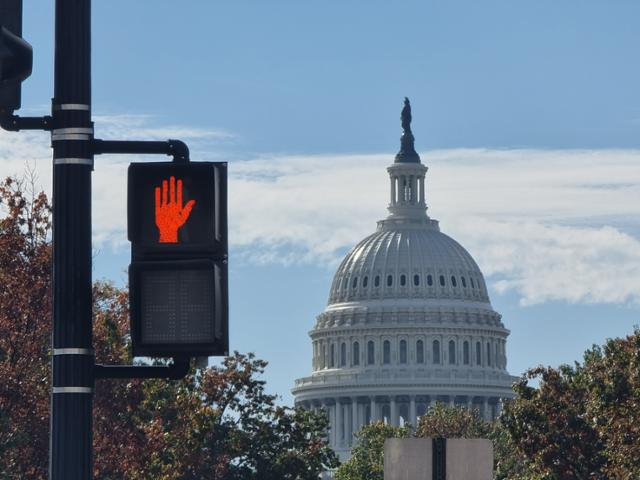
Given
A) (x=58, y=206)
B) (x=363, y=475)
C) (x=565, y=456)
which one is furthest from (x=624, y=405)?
(x=363, y=475)

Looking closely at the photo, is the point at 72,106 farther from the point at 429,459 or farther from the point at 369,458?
the point at 369,458

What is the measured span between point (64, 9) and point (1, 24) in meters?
1.11

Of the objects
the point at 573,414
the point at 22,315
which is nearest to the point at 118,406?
the point at 22,315

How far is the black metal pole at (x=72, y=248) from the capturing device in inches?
512

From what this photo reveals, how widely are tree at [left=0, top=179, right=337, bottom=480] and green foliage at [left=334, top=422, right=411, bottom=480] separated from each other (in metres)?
44.8

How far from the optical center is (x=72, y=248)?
13.2 m

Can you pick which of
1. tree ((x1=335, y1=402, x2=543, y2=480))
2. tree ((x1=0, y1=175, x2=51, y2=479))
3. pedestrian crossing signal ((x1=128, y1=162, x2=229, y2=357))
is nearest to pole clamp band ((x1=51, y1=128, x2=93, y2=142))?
pedestrian crossing signal ((x1=128, y1=162, x2=229, y2=357))

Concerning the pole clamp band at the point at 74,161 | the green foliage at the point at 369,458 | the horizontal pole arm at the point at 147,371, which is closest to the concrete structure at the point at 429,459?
the horizontal pole arm at the point at 147,371

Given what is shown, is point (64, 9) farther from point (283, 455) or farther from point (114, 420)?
point (283, 455)

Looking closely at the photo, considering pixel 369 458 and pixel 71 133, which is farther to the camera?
pixel 369 458

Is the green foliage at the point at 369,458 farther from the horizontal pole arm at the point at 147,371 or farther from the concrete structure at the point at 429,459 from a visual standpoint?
the horizontal pole arm at the point at 147,371

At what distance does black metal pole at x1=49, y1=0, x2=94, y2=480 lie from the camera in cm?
1302

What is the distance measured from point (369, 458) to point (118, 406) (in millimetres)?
92750

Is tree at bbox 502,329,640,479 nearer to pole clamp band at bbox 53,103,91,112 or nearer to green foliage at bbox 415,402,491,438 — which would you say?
green foliage at bbox 415,402,491,438
